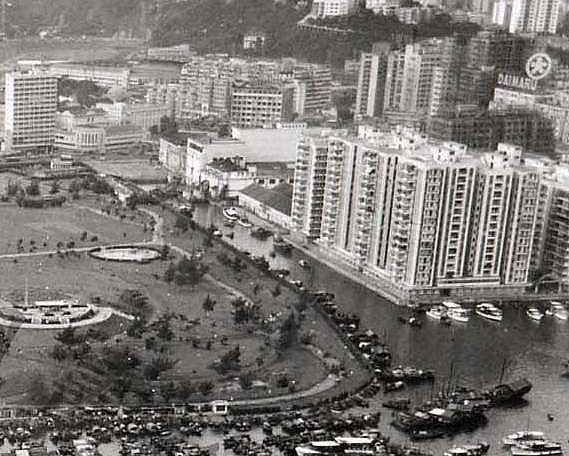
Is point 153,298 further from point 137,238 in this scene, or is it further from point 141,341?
point 137,238

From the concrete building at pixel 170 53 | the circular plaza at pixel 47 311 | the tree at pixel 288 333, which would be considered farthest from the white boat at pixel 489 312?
the concrete building at pixel 170 53

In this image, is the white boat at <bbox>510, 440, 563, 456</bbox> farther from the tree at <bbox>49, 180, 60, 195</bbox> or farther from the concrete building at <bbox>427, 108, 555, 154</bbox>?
the tree at <bbox>49, 180, 60, 195</bbox>

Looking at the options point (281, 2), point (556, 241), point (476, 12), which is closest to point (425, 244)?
point (556, 241)

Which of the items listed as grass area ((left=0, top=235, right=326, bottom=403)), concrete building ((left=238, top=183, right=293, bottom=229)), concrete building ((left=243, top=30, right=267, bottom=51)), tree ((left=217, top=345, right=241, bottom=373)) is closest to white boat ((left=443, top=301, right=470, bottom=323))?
grass area ((left=0, top=235, right=326, bottom=403))

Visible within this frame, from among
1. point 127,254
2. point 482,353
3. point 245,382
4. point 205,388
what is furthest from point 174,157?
point 205,388

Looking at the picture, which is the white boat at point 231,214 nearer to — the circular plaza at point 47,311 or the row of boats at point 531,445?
the circular plaza at point 47,311

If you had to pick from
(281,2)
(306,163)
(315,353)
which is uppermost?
(281,2)

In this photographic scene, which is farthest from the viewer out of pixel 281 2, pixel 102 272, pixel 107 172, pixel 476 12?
pixel 281 2

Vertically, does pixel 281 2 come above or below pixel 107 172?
above
